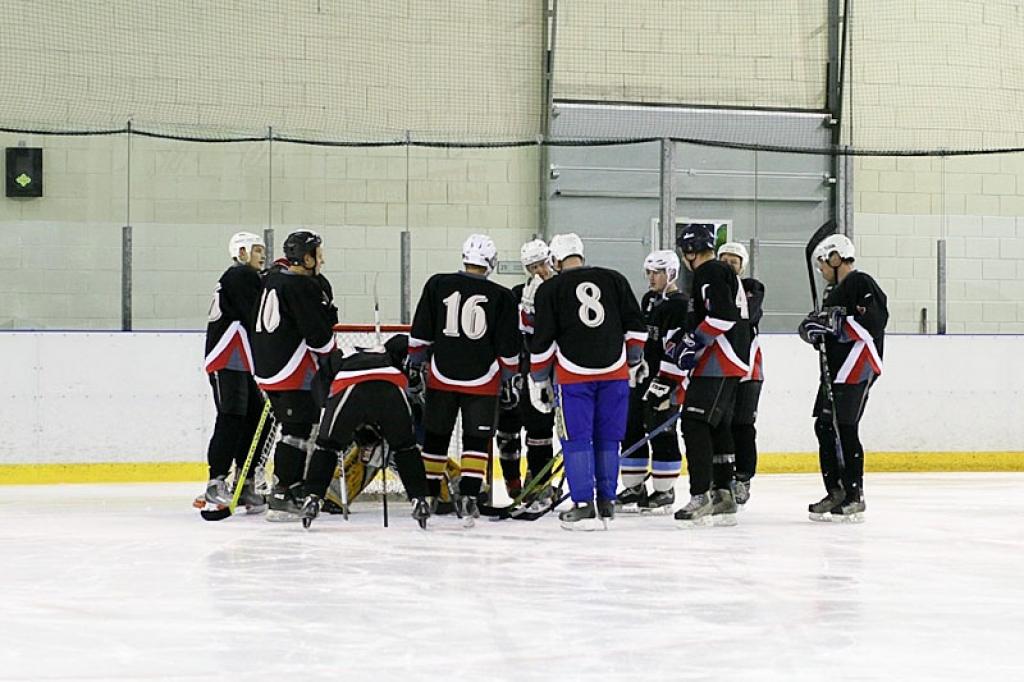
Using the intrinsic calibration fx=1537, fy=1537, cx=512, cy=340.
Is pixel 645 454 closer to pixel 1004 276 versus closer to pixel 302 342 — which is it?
pixel 302 342

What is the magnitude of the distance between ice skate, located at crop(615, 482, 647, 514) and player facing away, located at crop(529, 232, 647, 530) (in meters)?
0.75

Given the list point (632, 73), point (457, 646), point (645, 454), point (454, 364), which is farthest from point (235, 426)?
point (632, 73)

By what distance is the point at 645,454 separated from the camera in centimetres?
677

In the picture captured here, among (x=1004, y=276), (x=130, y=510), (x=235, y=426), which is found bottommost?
(x=130, y=510)

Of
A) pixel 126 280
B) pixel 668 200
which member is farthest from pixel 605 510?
pixel 126 280

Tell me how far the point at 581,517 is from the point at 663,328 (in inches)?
40.4

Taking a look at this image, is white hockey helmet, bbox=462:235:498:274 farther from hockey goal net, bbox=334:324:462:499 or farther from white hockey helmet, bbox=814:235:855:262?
white hockey helmet, bbox=814:235:855:262

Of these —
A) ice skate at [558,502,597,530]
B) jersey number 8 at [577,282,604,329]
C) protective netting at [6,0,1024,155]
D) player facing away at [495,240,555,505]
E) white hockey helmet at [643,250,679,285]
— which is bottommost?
ice skate at [558,502,597,530]

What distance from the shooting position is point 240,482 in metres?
6.36

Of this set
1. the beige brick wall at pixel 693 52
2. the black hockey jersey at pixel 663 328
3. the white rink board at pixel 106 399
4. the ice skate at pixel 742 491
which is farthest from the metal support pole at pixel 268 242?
the beige brick wall at pixel 693 52

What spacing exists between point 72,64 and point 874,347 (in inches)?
252

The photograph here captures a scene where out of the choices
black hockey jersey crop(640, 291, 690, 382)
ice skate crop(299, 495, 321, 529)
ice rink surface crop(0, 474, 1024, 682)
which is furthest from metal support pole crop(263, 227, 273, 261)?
ice skate crop(299, 495, 321, 529)

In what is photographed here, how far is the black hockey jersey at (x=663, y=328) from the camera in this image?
6457 millimetres

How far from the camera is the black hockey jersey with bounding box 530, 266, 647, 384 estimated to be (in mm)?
5887
